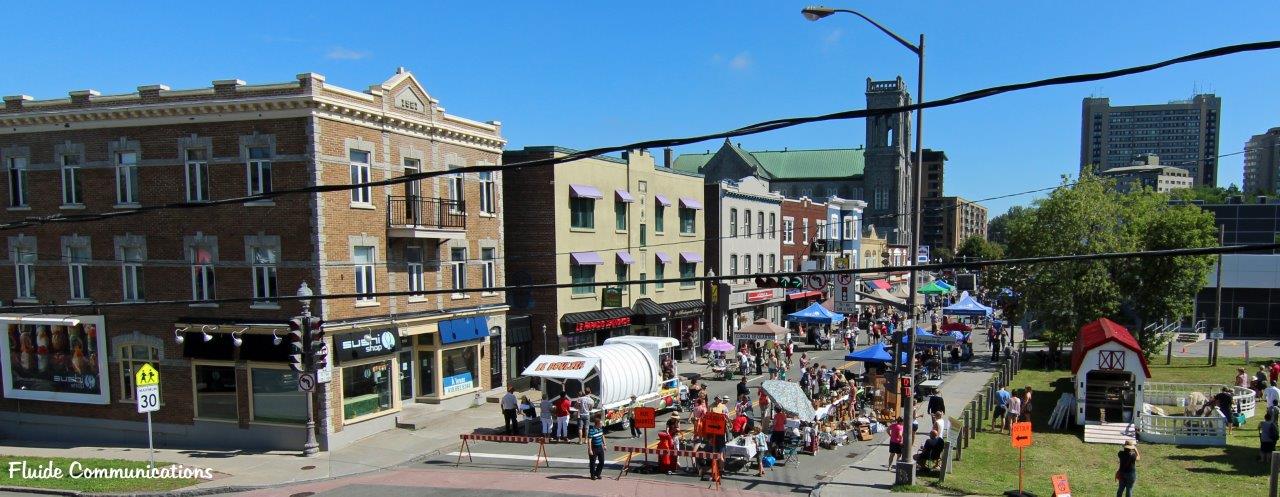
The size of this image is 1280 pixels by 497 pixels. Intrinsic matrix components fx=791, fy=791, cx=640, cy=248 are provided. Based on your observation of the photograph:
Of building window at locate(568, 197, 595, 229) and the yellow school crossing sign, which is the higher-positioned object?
building window at locate(568, 197, 595, 229)

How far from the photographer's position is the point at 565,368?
22.3m

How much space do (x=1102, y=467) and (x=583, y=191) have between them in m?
21.0

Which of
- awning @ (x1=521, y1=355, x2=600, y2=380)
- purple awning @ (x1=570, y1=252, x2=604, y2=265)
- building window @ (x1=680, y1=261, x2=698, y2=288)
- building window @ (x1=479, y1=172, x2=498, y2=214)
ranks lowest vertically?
awning @ (x1=521, y1=355, x2=600, y2=380)

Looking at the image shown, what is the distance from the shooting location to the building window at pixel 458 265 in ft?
90.5

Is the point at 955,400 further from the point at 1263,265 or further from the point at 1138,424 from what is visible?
the point at 1263,265

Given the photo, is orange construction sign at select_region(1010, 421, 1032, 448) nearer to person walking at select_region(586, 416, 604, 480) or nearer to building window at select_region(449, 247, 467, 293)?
person walking at select_region(586, 416, 604, 480)

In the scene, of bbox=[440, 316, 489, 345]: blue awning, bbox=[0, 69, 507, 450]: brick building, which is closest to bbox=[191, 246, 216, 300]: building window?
bbox=[0, 69, 507, 450]: brick building

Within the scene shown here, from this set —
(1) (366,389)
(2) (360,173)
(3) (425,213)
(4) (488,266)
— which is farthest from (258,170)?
(4) (488,266)

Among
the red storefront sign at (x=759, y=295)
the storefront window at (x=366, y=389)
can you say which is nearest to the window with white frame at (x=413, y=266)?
the storefront window at (x=366, y=389)

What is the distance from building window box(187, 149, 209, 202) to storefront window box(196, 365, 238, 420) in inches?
201

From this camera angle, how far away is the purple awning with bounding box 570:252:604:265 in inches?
1310

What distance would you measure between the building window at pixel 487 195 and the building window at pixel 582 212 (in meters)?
4.27

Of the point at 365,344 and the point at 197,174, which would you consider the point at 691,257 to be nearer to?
the point at 365,344

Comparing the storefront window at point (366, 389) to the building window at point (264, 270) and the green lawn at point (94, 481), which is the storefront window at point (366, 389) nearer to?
the building window at point (264, 270)
